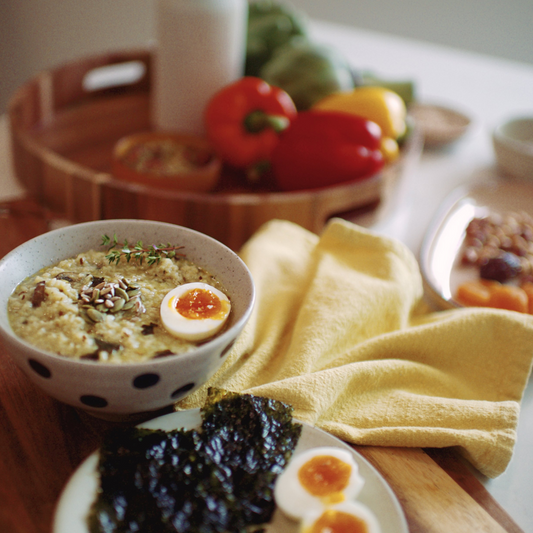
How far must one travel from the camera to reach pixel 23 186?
163cm

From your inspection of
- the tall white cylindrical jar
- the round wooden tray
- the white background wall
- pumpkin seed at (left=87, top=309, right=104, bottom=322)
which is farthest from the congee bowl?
the white background wall

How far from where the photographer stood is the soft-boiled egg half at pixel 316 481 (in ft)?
2.42

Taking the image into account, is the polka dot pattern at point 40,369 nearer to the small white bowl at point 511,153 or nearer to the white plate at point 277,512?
the white plate at point 277,512

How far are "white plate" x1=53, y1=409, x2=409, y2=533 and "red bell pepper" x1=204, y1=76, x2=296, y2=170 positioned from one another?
1108 millimetres

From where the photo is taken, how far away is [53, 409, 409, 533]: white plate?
69cm

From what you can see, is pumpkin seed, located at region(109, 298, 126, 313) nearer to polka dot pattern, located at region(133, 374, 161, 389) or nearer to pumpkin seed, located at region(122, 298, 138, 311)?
pumpkin seed, located at region(122, 298, 138, 311)

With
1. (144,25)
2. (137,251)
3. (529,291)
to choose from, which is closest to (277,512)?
(137,251)

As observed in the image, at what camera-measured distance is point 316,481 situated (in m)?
0.77

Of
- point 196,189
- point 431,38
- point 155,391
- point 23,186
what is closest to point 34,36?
point 23,186

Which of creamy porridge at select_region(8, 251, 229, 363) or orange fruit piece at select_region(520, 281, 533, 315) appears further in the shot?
orange fruit piece at select_region(520, 281, 533, 315)

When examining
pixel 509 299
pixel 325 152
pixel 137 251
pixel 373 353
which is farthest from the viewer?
pixel 325 152

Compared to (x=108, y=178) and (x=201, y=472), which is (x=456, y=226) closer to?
(x=108, y=178)

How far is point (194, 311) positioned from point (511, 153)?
5.16 feet

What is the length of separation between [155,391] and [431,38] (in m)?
5.04
